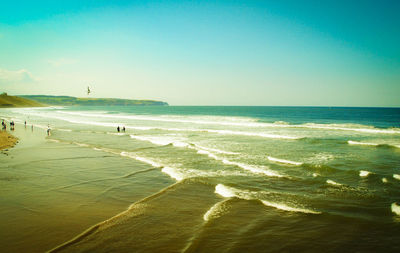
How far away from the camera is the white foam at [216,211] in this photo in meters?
7.00

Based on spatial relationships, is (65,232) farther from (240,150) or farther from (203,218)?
(240,150)

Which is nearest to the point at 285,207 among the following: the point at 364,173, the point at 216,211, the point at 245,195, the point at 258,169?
the point at 245,195

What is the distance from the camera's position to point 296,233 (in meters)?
6.06

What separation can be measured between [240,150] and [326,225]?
1225 centimetres

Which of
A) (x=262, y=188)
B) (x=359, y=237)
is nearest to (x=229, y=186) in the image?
(x=262, y=188)

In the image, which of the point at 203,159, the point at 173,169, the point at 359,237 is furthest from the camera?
the point at 203,159

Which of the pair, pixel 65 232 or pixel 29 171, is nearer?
pixel 65 232

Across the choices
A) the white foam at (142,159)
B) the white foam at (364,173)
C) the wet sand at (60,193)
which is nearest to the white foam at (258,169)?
the white foam at (364,173)

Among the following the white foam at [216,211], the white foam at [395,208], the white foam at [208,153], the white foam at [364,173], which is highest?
the white foam at [364,173]

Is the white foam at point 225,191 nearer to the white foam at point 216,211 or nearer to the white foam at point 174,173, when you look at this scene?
the white foam at point 216,211

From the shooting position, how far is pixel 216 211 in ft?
24.2

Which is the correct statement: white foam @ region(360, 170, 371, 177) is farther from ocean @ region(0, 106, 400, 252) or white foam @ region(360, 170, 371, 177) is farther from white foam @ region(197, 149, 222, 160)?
white foam @ region(197, 149, 222, 160)

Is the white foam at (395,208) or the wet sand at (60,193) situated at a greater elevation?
the white foam at (395,208)

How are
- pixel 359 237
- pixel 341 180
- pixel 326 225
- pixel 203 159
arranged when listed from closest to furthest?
pixel 359 237, pixel 326 225, pixel 341 180, pixel 203 159
